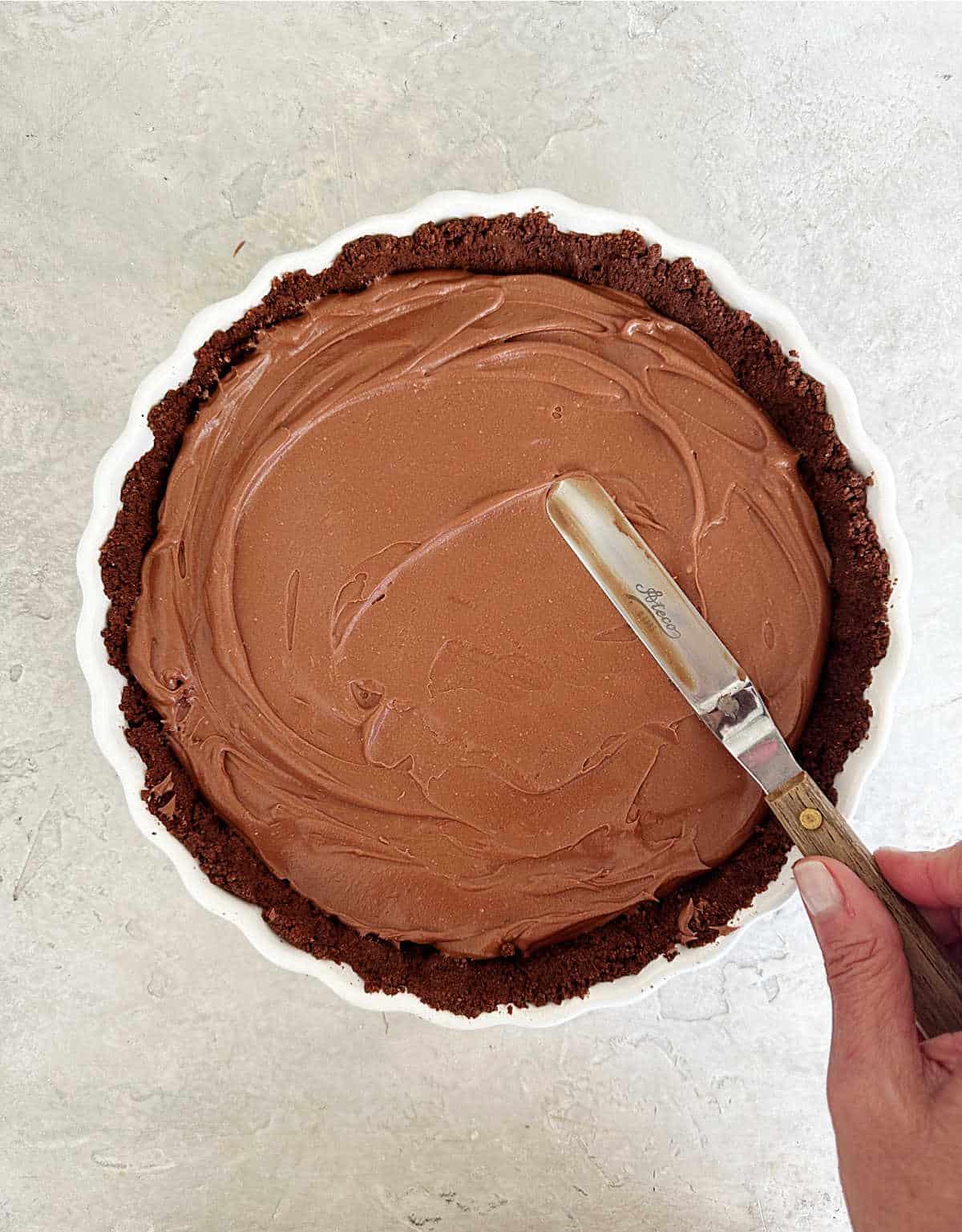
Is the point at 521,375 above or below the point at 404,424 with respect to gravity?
above

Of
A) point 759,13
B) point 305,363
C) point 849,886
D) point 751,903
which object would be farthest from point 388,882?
point 759,13

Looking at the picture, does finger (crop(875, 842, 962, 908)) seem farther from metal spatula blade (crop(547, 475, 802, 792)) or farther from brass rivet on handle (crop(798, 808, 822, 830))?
metal spatula blade (crop(547, 475, 802, 792))

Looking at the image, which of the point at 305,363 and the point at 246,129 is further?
the point at 246,129

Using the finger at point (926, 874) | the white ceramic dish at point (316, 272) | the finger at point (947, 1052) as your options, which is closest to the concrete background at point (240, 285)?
the white ceramic dish at point (316, 272)

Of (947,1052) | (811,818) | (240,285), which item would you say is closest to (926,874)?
(811,818)

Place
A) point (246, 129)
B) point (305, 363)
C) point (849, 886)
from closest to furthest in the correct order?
point (849, 886) → point (305, 363) → point (246, 129)

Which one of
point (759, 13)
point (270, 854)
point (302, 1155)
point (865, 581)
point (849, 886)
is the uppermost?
point (759, 13)

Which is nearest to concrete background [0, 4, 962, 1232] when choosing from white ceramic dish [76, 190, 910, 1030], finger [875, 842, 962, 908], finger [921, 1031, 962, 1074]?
white ceramic dish [76, 190, 910, 1030]

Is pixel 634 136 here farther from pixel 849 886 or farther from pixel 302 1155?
pixel 302 1155

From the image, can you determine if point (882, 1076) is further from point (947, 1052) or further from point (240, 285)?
point (240, 285)
